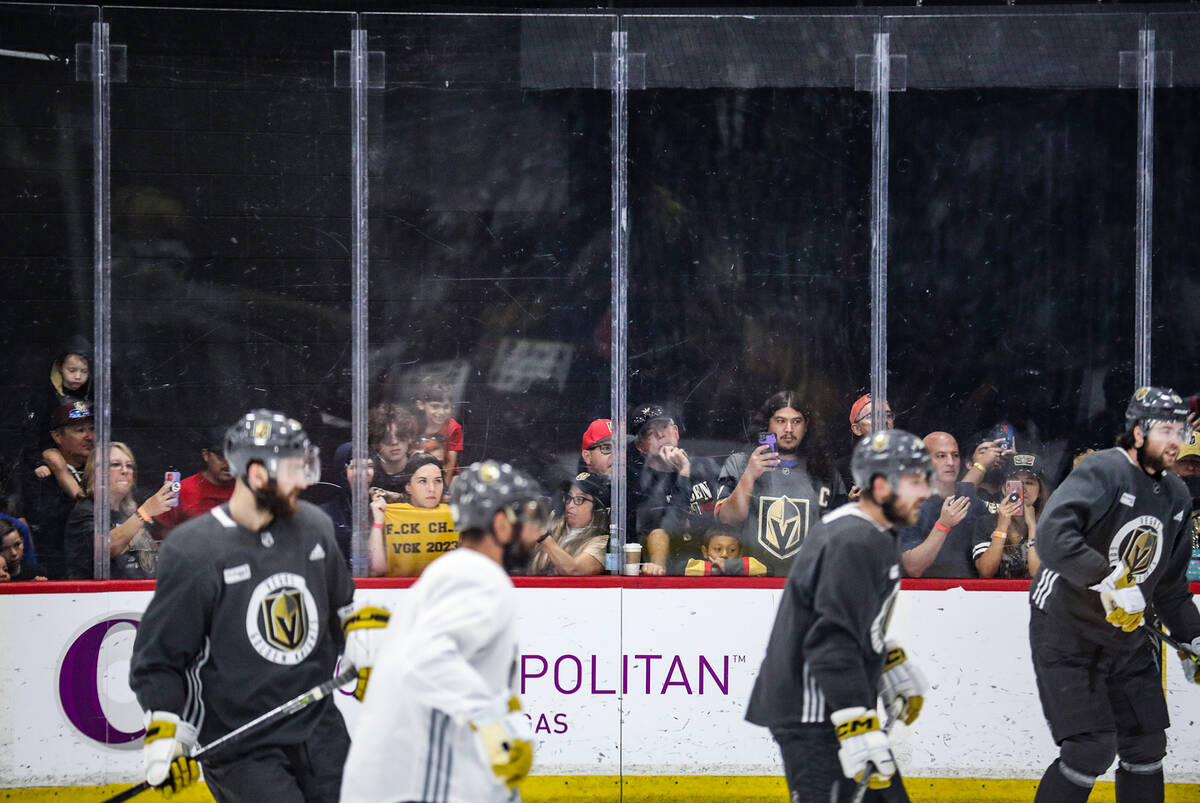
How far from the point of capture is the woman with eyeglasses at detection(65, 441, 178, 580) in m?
4.38

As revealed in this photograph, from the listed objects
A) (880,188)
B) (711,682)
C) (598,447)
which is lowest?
(711,682)

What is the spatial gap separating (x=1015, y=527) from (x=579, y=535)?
1.53 meters

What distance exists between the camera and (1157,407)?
3.67 meters

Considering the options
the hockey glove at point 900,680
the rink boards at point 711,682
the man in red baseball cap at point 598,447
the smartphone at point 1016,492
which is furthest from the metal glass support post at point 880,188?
the hockey glove at point 900,680

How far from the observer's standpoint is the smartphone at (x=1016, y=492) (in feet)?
15.2

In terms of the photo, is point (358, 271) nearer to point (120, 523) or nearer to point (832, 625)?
point (120, 523)


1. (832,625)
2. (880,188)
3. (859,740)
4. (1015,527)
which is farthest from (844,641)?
(880,188)

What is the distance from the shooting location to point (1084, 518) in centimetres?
369

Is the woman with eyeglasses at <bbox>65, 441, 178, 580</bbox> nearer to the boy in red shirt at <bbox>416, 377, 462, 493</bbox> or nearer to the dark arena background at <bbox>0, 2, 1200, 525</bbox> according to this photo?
the dark arena background at <bbox>0, 2, 1200, 525</bbox>

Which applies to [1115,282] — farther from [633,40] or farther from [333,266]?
[333,266]

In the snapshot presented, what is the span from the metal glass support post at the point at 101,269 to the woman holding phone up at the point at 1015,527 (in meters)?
3.01

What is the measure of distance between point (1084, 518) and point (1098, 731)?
1.94 ft

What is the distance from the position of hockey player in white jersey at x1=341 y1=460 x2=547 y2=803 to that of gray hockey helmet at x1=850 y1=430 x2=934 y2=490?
0.96 m

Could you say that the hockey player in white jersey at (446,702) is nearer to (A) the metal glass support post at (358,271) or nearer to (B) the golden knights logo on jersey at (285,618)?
(B) the golden knights logo on jersey at (285,618)
